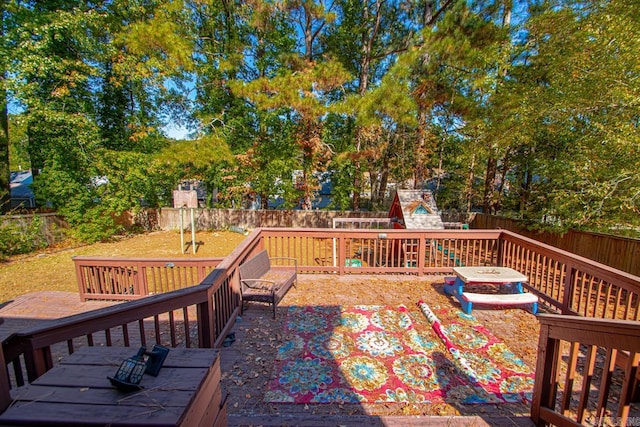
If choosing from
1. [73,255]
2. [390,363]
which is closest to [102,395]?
[390,363]

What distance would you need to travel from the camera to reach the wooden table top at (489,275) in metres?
4.24

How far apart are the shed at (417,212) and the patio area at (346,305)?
2029 millimetres

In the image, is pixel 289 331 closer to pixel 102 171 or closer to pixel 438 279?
pixel 438 279

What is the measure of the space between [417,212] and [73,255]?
1142 cm

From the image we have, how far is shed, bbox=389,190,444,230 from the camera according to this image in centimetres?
739

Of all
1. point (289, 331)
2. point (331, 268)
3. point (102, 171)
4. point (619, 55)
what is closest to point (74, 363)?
point (289, 331)

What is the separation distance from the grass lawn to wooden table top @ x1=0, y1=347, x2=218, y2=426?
24.0 ft

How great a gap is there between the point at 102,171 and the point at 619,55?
1600 cm

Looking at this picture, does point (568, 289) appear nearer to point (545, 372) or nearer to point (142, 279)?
point (545, 372)

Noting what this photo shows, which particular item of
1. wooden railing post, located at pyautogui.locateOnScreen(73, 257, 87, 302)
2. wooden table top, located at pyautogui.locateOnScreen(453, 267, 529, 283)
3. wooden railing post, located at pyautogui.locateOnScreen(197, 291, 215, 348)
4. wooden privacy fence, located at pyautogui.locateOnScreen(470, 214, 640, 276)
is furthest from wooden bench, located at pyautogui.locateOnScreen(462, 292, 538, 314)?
wooden railing post, located at pyautogui.locateOnScreen(73, 257, 87, 302)

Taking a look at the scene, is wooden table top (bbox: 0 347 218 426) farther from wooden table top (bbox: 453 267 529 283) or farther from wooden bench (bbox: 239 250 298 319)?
wooden table top (bbox: 453 267 529 283)

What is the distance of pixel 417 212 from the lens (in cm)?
762

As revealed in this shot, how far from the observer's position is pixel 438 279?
5.60m

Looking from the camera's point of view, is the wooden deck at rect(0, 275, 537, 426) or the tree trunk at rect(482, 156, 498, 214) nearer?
the wooden deck at rect(0, 275, 537, 426)
